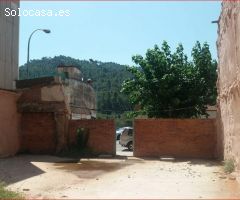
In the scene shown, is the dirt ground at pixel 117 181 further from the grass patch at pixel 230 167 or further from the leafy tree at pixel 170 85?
the leafy tree at pixel 170 85

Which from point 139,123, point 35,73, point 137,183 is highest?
point 35,73

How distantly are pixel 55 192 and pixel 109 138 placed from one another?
11.7 m

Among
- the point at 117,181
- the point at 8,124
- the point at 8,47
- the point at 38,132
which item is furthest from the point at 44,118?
the point at 117,181

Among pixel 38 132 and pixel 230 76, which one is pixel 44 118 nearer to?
pixel 38 132

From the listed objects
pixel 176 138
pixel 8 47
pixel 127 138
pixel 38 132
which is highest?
pixel 8 47

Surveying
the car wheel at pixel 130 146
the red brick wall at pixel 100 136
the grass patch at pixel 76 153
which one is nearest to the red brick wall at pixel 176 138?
the red brick wall at pixel 100 136

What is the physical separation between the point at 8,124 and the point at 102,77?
152ft

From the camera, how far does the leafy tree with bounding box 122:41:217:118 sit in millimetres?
22094

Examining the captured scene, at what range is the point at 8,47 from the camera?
2014 cm

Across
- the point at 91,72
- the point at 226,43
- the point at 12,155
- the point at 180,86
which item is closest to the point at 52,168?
the point at 12,155

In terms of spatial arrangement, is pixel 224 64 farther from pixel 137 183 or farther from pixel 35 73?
pixel 35 73

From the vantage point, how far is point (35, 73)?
170 ft

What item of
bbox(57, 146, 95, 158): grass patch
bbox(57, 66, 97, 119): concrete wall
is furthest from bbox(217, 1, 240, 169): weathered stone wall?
bbox(57, 66, 97, 119): concrete wall

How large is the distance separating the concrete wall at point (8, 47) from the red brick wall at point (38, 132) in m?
2.12
